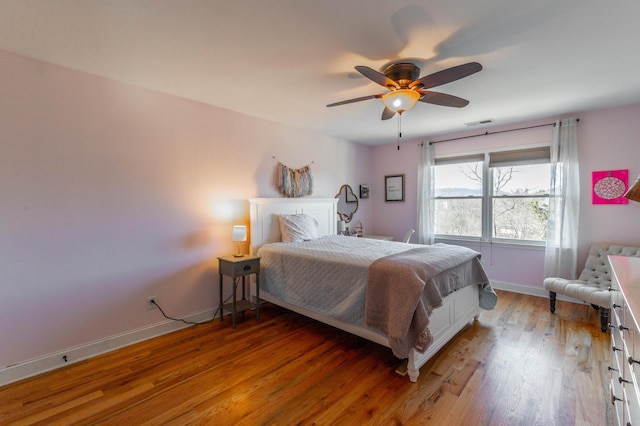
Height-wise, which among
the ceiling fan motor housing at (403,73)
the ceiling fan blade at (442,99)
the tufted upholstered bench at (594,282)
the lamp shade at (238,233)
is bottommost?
the tufted upholstered bench at (594,282)

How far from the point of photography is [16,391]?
1.99 m

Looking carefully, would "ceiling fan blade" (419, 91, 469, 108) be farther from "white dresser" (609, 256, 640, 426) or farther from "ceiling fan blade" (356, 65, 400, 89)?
"white dresser" (609, 256, 640, 426)

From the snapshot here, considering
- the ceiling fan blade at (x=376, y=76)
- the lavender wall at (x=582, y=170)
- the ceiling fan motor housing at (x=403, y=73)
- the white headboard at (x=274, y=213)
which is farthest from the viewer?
the white headboard at (x=274, y=213)

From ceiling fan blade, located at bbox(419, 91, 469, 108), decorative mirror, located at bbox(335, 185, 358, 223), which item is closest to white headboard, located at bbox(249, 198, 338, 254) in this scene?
A: decorative mirror, located at bbox(335, 185, 358, 223)

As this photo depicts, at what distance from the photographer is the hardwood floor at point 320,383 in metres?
1.75

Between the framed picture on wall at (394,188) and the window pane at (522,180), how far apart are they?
1443 millimetres

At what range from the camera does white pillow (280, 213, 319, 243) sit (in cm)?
359

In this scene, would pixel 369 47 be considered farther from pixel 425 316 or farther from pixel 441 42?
pixel 425 316

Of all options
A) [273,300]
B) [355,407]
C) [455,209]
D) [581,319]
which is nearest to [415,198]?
[455,209]

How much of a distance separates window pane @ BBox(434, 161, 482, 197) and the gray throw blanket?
241 centimetres

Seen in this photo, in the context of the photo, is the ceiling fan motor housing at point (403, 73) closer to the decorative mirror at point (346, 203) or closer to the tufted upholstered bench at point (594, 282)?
the decorative mirror at point (346, 203)

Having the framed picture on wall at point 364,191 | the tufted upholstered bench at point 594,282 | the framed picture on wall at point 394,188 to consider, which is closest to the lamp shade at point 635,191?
the tufted upholstered bench at point 594,282

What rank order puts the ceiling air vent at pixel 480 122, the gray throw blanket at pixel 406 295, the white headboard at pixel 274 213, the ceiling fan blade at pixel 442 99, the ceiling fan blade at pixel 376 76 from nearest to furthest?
the ceiling fan blade at pixel 376 76 < the gray throw blanket at pixel 406 295 < the ceiling fan blade at pixel 442 99 < the white headboard at pixel 274 213 < the ceiling air vent at pixel 480 122

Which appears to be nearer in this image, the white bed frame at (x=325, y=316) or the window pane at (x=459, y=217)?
the white bed frame at (x=325, y=316)
